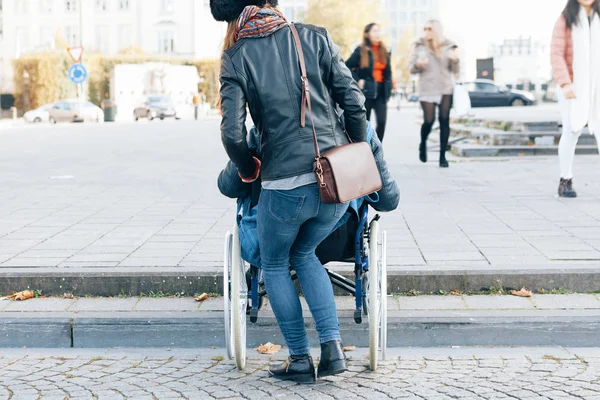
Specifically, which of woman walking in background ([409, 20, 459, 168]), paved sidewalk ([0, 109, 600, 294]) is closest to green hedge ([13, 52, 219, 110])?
woman walking in background ([409, 20, 459, 168])

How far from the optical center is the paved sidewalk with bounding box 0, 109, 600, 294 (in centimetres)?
609

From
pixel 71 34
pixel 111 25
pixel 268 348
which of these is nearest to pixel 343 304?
pixel 268 348

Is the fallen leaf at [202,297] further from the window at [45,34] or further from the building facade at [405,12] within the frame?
the building facade at [405,12]

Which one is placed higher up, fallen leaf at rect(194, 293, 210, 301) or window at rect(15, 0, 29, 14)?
window at rect(15, 0, 29, 14)

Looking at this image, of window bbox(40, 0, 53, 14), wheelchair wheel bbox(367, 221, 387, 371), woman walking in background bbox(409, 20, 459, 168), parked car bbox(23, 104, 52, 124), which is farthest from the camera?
window bbox(40, 0, 53, 14)

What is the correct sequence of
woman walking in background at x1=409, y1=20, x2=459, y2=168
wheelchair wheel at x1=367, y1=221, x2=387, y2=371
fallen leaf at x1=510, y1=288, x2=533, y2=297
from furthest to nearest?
woman walking in background at x1=409, y1=20, x2=459, y2=168
fallen leaf at x1=510, y1=288, x2=533, y2=297
wheelchair wheel at x1=367, y1=221, x2=387, y2=371

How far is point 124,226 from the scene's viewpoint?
7.56 metres

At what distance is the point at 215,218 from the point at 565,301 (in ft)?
11.4

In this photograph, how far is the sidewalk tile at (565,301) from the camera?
17.4 ft

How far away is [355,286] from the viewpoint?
4.67 m

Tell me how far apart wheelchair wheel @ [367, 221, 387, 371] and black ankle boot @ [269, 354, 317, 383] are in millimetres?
308

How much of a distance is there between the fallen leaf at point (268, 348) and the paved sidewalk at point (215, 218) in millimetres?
820

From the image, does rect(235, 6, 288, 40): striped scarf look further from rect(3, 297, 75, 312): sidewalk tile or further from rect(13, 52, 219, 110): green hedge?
rect(13, 52, 219, 110): green hedge

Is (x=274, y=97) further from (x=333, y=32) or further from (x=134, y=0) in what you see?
(x=134, y=0)
